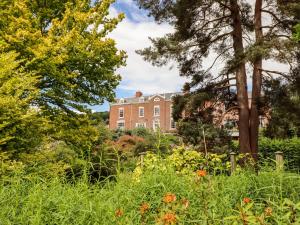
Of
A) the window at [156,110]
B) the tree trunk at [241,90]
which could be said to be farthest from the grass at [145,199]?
the window at [156,110]

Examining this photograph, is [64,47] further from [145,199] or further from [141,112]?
[141,112]

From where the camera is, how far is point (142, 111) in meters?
64.6

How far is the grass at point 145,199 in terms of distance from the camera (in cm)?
319

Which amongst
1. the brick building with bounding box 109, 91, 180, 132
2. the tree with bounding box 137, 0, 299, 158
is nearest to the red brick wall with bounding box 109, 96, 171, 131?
the brick building with bounding box 109, 91, 180, 132

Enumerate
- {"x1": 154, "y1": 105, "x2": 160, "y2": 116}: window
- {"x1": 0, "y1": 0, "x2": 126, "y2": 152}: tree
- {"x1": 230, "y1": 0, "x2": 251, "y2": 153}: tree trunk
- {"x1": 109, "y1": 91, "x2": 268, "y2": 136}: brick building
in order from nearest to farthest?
{"x1": 0, "y1": 0, "x2": 126, "y2": 152}: tree
{"x1": 230, "y1": 0, "x2": 251, "y2": 153}: tree trunk
{"x1": 109, "y1": 91, "x2": 268, "y2": 136}: brick building
{"x1": 154, "y1": 105, "x2": 160, "y2": 116}: window

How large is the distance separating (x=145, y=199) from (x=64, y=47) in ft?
44.0

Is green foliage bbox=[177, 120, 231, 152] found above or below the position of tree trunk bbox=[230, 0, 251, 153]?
below

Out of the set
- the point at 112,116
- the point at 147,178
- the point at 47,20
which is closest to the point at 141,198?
the point at 147,178

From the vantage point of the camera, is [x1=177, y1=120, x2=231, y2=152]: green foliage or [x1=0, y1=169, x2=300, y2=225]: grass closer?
[x1=0, y1=169, x2=300, y2=225]: grass

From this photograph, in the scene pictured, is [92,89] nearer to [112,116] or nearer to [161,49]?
[161,49]

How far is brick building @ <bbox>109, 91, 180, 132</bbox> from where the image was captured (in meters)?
61.5

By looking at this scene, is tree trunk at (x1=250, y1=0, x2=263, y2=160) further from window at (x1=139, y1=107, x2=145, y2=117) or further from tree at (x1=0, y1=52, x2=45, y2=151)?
window at (x1=139, y1=107, x2=145, y2=117)

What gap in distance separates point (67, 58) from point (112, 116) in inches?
2086

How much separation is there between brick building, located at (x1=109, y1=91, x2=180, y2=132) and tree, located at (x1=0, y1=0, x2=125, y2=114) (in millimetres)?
40949
